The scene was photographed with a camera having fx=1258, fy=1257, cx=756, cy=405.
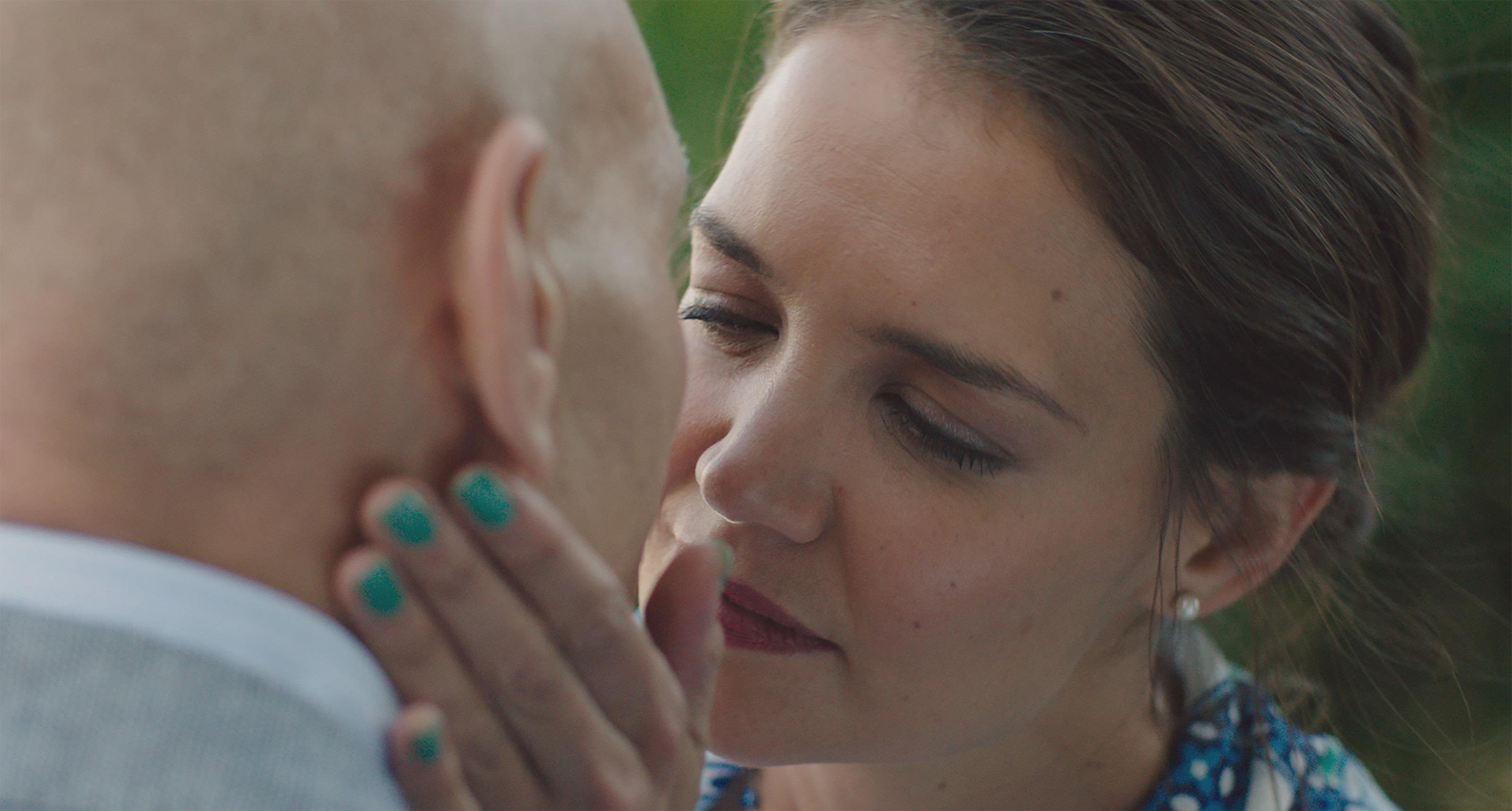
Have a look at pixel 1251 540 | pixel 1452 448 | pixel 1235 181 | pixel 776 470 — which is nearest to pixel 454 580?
pixel 776 470

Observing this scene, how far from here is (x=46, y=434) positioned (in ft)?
1.87

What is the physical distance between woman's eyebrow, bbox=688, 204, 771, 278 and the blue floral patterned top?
0.71 m

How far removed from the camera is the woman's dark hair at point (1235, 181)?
1.09m

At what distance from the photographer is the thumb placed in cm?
80

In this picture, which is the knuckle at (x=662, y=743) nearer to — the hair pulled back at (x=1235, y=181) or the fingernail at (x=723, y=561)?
the fingernail at (x=723, y=561)

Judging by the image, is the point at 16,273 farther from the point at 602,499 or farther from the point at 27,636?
the point at 602,499

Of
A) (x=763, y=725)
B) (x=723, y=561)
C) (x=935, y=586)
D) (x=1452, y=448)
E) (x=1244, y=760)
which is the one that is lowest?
(x=1452, y=448)

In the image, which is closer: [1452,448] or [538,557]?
[538,557]

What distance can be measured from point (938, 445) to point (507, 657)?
52 centimetres

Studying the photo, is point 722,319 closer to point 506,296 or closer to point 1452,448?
point 506,296

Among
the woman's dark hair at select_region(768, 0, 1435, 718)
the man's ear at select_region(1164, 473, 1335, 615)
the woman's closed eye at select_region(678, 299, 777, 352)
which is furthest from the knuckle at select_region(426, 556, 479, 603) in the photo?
the man's ear at select_region(1164, 473, 1335, 615)

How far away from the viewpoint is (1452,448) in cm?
229

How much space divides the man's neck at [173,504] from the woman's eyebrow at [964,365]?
550 millimetres

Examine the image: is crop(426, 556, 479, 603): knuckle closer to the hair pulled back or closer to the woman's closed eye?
the woman's closed eye
